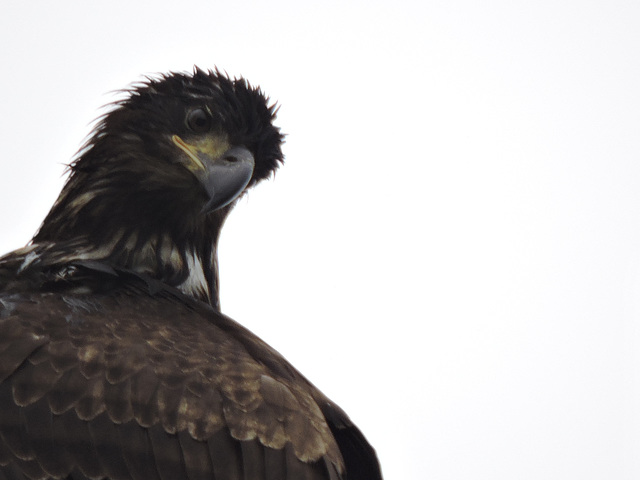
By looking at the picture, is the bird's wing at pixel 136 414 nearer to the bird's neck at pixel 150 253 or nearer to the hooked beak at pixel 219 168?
the bird's neck at pixel 150 253

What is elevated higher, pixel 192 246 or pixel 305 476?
pixel 192 246

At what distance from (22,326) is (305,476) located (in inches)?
45.6

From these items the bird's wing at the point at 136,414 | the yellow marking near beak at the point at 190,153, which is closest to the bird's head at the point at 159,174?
the yellow marking near beak at the point at 190,153

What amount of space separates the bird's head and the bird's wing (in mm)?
1124

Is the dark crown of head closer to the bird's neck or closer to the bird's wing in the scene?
the bird's neck

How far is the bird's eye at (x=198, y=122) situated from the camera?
4793 mm

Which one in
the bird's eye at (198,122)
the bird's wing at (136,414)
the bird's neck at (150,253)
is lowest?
the bird's wing at (136,414)

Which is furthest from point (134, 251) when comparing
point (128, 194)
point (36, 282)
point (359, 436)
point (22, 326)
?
point (359, 436)

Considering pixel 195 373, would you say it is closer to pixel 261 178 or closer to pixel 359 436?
pixel 359 436

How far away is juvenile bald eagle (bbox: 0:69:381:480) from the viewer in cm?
343

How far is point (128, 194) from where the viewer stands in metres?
4.79

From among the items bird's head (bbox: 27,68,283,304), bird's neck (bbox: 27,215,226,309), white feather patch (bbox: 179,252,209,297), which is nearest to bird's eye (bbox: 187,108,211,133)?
bird's head (bbox: 27,68,283,304)

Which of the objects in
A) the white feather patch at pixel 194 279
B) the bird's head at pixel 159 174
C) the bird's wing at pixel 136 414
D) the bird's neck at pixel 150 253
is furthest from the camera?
the white feather patch at pixel 194 279

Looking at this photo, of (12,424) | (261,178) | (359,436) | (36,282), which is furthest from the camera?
(261,178)
